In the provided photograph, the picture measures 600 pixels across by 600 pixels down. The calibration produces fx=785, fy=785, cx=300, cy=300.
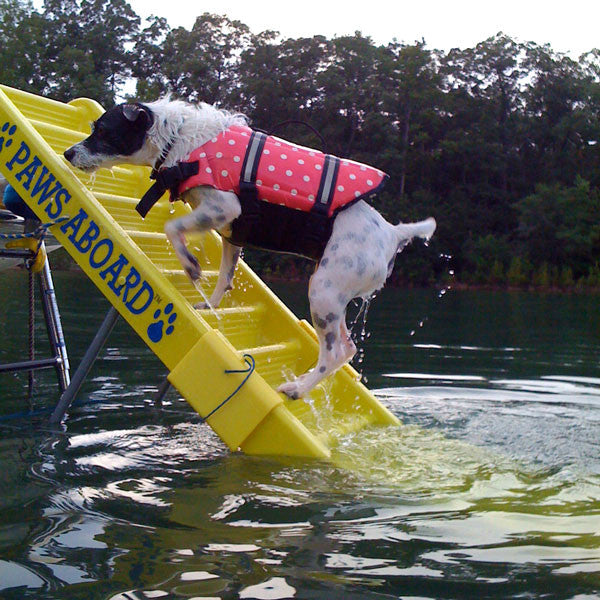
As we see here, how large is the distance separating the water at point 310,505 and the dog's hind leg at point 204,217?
1203 millimetres

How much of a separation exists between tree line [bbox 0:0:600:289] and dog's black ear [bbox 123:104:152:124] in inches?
1420

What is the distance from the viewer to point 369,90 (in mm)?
47406

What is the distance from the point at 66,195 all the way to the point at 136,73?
184 feet

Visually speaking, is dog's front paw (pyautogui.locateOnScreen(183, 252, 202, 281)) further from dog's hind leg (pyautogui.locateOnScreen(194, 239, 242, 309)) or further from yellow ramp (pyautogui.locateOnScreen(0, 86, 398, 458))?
dog's hind leg (pyautogui.locateOnScreen(194, 239, 242, 309))

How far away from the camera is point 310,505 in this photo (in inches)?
138

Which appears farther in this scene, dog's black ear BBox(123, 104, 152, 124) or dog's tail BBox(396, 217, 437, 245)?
dog's tail BBox(396, 217, 437, 245)

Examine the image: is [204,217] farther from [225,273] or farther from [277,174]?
[225,273]

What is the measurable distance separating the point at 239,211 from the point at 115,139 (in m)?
0.84

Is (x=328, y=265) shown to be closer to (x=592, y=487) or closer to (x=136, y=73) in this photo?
(x=592, y=487)

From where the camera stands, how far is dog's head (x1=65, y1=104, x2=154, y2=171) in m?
4.51

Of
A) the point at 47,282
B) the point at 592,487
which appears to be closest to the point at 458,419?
the point at 592,487

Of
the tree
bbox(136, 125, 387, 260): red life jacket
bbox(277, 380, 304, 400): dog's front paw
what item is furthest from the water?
the tree

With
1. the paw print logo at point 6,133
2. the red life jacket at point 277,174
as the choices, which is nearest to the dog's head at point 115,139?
the red life jacket at point 277,174

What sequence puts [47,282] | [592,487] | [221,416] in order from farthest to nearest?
[47,282], [221,416], [592,487]
